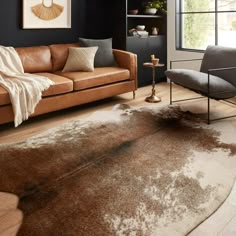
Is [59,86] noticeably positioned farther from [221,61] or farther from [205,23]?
[205,23]

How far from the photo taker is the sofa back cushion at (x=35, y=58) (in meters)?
3.87

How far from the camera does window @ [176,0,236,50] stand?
448 cm

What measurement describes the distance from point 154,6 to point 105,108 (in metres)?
2.20

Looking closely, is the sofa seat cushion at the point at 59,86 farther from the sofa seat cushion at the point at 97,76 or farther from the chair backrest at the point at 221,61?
the chair backrest at the point at 221,61

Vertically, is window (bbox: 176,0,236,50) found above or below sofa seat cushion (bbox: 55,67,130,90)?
above

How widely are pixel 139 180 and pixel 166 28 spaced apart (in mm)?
3715

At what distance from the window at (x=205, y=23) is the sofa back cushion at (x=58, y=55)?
6.75 feet

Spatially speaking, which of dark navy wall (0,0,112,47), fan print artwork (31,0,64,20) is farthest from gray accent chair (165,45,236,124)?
fan print artwork (31,0,64,20)

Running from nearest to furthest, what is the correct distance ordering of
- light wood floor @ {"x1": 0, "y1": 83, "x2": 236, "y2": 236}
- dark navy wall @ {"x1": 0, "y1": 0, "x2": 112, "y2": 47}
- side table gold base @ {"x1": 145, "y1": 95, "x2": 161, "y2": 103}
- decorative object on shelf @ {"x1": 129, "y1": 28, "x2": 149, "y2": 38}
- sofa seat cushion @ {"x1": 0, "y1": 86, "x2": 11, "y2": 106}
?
1. light wood floor @ {"x1": 0, "y1": 83, "x2": 236, "y2": 236}
2. sofa seat cushion @ {"x1": 0, "y1": 86, "x2": 11, "y2": 106}
3. dark navy wall @ {"x1": 0, "y1": 0, "x2": 112, "y2": 47}
4. side table gold base @ {"x1": 145, "y1": 95, "x2": 161, "y2": 103}
5. decorative object on shelf @ {"x1": 129, "y1": 28, "x2": 149, "y2": 38}

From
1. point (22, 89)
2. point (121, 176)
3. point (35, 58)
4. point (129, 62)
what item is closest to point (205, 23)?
point (129, 62)

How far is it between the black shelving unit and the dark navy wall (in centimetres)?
24

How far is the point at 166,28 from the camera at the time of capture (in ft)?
17.2

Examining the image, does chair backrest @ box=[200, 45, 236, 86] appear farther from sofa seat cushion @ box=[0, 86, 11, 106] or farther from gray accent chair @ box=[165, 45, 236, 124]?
sofa seat cushion @ box=[0, 86, 11, 106]

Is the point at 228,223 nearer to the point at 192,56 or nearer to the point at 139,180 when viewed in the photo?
the point at 139,180
